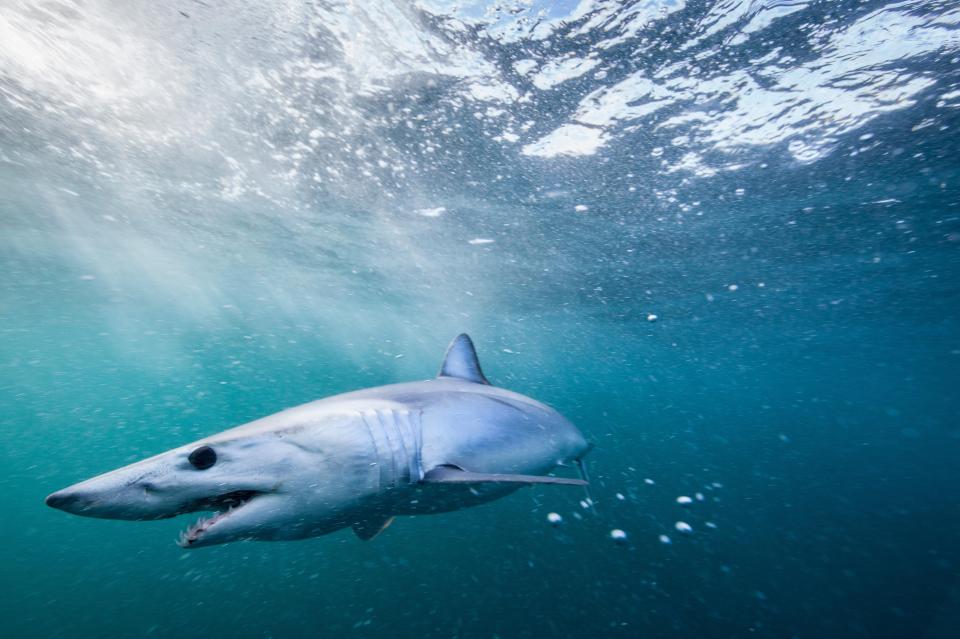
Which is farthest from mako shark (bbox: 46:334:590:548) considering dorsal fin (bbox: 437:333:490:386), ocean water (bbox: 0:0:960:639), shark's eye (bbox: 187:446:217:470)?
ocean water (bbox: 0:0:960:639)

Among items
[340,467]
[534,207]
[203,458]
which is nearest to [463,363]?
[340,467]

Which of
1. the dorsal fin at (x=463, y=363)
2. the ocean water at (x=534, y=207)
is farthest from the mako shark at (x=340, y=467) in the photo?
the ocean water at (x=534, y=207)

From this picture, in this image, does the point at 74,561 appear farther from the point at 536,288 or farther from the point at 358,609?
the point at 536,288

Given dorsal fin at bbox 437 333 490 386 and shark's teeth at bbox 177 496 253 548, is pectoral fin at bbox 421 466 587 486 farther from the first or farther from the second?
dorsal fin at bbox 437 333 490 386

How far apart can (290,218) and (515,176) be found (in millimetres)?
10151

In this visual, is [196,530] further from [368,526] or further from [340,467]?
[368,526]

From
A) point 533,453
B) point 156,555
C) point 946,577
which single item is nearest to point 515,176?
point 533,453

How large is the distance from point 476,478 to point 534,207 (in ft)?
38.1

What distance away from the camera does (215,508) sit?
2.44 m

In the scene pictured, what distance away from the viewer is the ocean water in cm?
700

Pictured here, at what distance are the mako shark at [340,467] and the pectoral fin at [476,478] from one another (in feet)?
0.04

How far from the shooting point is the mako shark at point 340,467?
82.4 inches

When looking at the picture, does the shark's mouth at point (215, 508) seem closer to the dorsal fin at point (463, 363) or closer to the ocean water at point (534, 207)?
the dorsal fin at point (463, 363)

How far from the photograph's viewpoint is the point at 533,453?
435 centimetres
